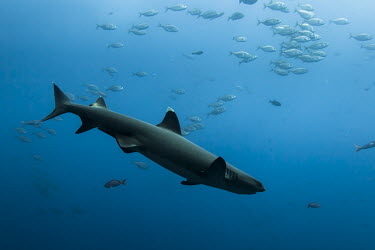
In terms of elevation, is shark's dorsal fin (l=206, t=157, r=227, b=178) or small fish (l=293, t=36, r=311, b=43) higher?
shark's dorsal fin (l=206, t=157, r=227, b=178)

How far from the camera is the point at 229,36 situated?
82.7 feet

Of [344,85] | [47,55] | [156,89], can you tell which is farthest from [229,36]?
[47,55]

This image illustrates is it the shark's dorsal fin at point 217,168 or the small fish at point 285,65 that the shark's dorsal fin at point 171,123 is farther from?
the small fish at point 285,65

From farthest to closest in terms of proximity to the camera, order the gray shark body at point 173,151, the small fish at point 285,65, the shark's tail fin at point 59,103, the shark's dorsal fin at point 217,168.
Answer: the small fish at point 285,65 → the shark's tail fin at point 59,103 → the gray shark body at point 173,151 → the shark's dorsal fin at point 217,168

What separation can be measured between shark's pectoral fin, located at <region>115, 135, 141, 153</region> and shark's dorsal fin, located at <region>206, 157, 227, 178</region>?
1.77 feet

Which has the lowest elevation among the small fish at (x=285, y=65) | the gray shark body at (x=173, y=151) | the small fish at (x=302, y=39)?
the small fish at (x=285, y=65)

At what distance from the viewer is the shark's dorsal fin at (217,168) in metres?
1.88

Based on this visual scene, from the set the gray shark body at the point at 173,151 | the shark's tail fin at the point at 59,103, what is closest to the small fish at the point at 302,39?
the gray shark body at the point at 173,151

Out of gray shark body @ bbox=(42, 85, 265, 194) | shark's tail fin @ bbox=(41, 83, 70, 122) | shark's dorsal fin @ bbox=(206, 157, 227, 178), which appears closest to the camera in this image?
shark's dorsal fin @ bbox=(206, 157, 227, 178)

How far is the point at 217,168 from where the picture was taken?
1.90 metres

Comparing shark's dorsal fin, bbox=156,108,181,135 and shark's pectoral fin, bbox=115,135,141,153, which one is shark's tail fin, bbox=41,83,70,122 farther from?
shark's dorsal fin, bbox=156,108,181,135

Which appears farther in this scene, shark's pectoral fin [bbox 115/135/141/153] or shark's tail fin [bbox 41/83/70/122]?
shark's tail fin [bbox 41/83/70/122]

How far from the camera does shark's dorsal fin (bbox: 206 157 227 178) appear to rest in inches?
74.0

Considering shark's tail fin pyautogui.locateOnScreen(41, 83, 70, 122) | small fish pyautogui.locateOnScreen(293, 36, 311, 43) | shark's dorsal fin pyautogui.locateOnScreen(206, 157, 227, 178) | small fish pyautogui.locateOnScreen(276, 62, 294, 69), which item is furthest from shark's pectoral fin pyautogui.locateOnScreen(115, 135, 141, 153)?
small fish pyautogui.locateOnScreen(276, 62, 294, 69)
